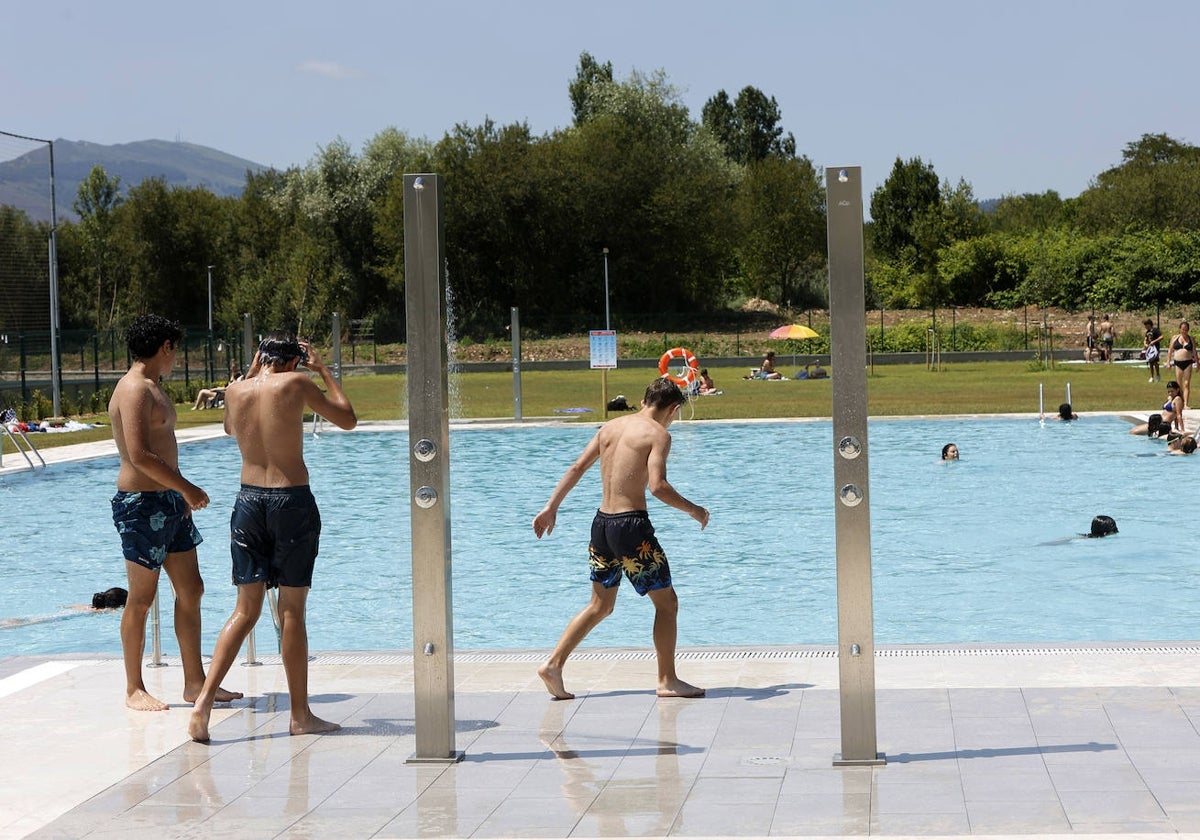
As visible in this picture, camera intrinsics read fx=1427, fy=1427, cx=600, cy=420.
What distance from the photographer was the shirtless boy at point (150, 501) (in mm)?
6363

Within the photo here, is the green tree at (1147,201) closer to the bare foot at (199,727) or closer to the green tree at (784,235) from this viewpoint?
the green tree at (784,235)

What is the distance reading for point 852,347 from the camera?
17.6 ft

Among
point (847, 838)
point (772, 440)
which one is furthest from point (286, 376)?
point (772, 440)

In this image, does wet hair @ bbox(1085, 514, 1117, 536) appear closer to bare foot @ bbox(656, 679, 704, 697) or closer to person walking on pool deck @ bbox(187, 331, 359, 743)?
bare foot @ bbox(656, 679, 704, 697)

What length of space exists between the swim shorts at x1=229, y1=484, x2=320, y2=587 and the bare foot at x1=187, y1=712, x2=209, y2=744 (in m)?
0.58

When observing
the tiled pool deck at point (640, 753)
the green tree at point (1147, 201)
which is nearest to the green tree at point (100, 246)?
the green tree at point (1147, 201)

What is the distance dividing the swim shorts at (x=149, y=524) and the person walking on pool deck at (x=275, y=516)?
48cm

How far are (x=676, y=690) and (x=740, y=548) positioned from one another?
7352 millimetres

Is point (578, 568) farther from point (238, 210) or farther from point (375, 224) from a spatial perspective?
point (238, 210)

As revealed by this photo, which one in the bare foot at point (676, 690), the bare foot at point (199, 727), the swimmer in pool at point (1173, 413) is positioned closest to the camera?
the bare foot at point (199, 727)

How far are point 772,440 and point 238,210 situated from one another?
72.2 metres

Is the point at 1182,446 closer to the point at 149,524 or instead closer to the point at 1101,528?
the point at 1101,528

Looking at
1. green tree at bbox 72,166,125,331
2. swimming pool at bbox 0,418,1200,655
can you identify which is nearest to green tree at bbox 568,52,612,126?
green tree at bbox 72,166,125,331

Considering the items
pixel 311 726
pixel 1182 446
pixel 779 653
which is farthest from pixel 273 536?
pixel 1182 446
